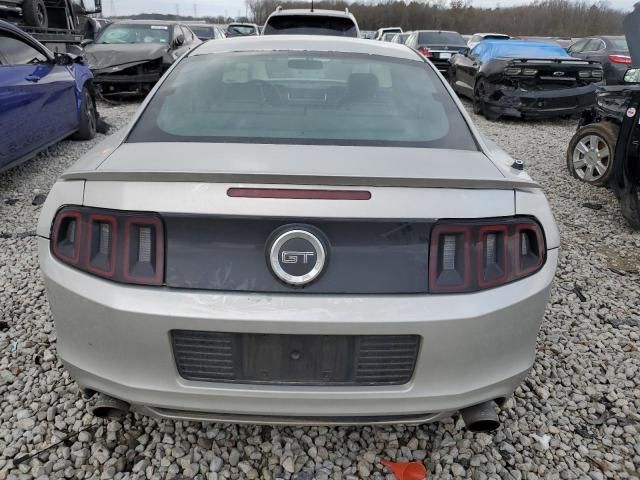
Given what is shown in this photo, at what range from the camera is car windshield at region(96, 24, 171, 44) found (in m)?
11.1

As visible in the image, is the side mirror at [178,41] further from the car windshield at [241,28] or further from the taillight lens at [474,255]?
the car windshield at [241,28]

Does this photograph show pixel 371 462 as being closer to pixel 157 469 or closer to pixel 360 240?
pixel 157 469

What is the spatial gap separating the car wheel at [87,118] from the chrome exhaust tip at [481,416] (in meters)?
6.80

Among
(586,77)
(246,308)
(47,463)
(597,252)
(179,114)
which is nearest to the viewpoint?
(246,308)

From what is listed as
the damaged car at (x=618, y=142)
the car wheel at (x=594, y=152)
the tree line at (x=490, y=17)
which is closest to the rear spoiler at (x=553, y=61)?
the damaged car at (x=618, y=142)

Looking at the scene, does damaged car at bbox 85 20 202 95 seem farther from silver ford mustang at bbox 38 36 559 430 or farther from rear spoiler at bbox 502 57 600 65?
silver ford mustang at bbox 38 36 559 430

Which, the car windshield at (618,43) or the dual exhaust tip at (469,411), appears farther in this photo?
the car windshield at (618,43)

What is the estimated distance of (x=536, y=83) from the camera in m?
8.80

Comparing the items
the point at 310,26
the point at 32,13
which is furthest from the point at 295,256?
the point at 32,13

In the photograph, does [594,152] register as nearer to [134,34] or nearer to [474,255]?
A: [474,255]

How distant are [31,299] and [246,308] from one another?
2.34m

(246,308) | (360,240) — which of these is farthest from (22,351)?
(360,240)

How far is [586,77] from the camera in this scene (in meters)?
8.91

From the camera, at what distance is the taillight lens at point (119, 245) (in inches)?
62.6
